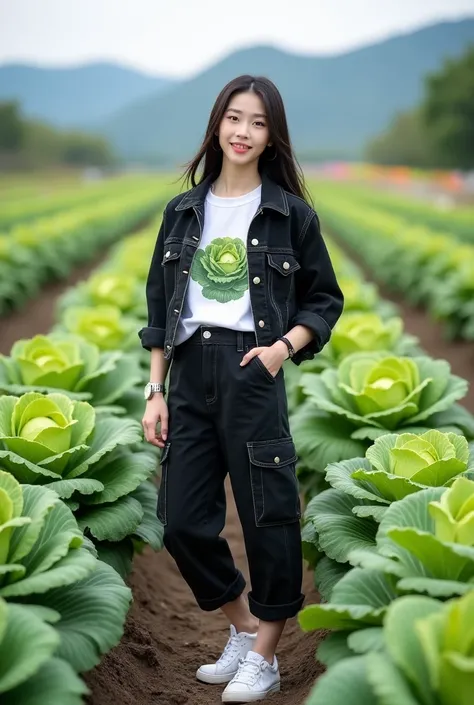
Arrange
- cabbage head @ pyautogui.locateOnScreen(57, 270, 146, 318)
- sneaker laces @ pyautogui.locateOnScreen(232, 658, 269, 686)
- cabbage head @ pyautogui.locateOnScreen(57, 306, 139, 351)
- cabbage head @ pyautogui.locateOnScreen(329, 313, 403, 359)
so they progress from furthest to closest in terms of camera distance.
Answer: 1. cabbage head @ pyautogui.locateOnScreen(57, 270, 146, 318)
2. cabbage head @ pyautogui.locateOnScreen(57, 306, 139, 351)
3. cabbage head @ pyautogui.locateOnScreen(329, 313, 403, 359)
4. sneaker laces @ pyautogui.locateOnScreen(232, 658, 269, 686)

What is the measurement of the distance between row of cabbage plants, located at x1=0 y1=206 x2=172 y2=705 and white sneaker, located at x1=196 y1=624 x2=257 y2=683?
403 mm

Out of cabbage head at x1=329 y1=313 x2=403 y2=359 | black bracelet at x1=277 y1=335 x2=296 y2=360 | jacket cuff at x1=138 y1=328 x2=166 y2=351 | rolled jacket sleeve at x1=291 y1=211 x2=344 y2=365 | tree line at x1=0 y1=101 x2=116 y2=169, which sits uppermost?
rolled jacket sleeve at x1=291 y1=211 x2=344 y2=365

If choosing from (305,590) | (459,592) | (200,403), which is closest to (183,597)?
(305,590)

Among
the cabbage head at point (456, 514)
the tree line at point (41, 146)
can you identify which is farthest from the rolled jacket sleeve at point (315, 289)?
the tree line at point (41, 146)

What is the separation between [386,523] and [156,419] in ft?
2.63

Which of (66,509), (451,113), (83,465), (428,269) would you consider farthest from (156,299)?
(451,113)

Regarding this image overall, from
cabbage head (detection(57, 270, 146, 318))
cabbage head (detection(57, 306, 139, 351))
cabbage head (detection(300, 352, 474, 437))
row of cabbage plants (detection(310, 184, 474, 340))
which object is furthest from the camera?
row of cabbage plants (detection(310, 184, 474, 340))

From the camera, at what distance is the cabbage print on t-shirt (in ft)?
8.39

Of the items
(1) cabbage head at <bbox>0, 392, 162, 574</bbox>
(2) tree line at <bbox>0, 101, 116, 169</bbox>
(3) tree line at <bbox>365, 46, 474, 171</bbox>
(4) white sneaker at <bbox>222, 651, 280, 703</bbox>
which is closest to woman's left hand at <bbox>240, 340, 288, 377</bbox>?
(1) cabbage head at <bbox>0, 392, 162, 574</bbox>

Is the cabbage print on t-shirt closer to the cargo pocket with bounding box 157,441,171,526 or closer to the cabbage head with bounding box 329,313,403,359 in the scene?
the cargo pocket with bounding box 157,441,171,526

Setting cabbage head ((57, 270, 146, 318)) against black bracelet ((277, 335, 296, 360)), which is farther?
cabbage head ((57, 270, 146, 318))

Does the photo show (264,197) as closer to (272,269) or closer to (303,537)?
(272,269)

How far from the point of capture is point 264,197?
8.52 feet

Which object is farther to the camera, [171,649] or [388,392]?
[388,392]
